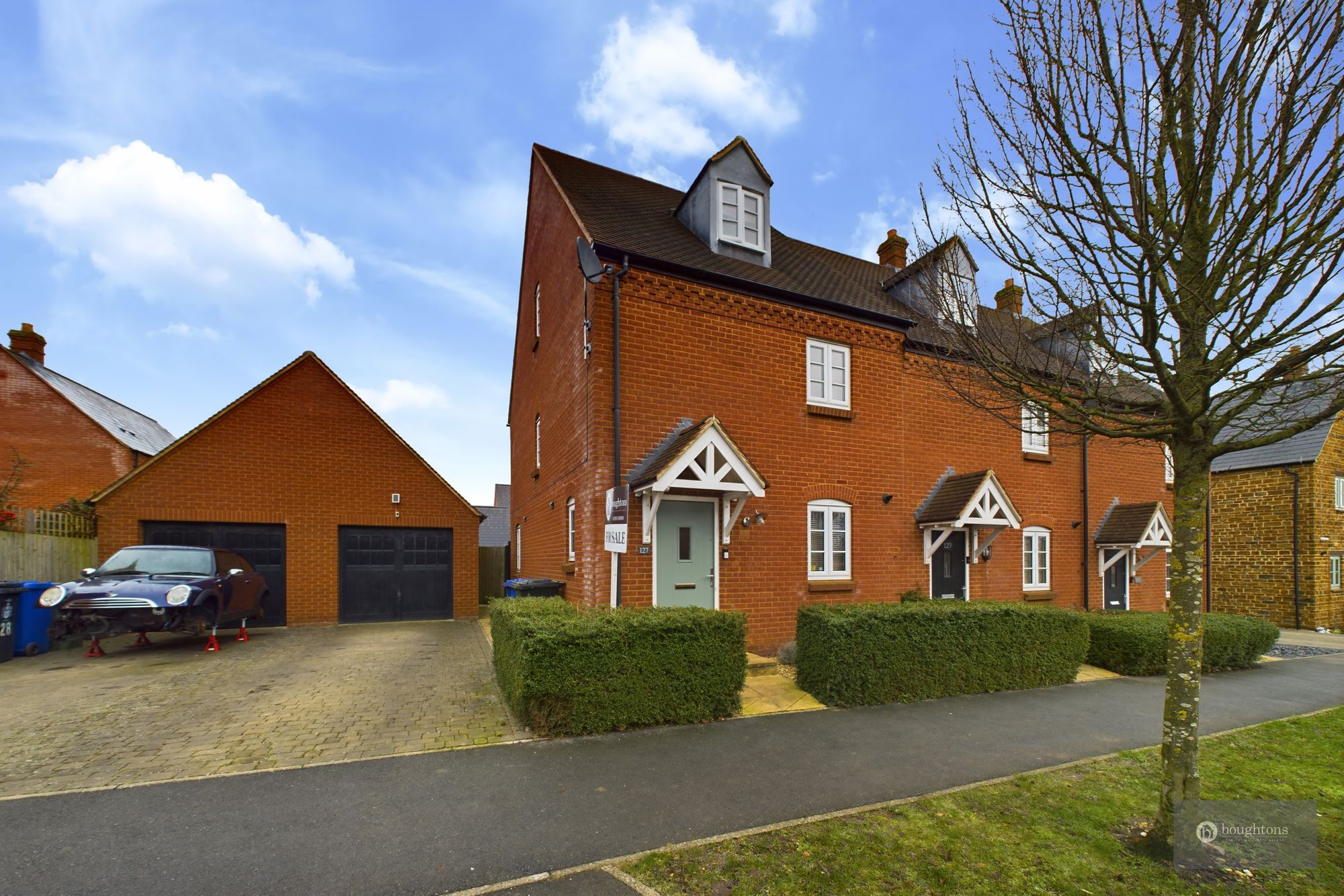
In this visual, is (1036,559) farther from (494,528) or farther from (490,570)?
(494,528)

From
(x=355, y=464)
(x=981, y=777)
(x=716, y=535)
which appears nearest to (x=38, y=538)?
(x=355, y=464)

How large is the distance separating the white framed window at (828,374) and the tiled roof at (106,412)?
2117 cm

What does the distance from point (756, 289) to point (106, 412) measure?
23473 mm

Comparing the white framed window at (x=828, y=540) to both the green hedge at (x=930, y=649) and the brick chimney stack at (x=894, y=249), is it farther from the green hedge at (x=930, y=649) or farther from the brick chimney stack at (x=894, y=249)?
the brick chimney stack at (x=894, y=249)

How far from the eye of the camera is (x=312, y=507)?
14.6 meters

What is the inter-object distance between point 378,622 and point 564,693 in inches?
434

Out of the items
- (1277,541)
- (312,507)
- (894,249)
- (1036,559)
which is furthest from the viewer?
(1277,541)

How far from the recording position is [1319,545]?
57.4 ft

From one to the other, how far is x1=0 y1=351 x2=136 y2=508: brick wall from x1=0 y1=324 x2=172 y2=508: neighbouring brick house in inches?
0.6

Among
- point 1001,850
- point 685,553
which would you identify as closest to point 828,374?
point 685,553

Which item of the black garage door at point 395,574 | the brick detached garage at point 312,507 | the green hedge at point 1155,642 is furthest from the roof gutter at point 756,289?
the black garage door at point 395,574

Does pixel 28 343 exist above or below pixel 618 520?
above

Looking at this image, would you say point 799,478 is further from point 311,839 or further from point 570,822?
point 311,839

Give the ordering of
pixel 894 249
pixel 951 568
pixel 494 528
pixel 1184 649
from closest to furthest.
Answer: pixel 1184 649 < pixel 951 568 < pixel 894 249 < pixel 494 528
